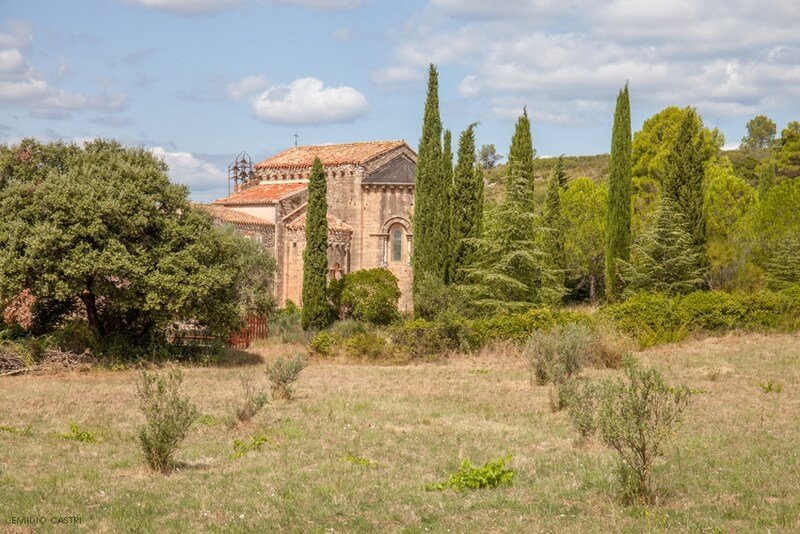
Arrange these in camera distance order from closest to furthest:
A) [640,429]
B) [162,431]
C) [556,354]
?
[640,429]
[162,431]
[556,354]

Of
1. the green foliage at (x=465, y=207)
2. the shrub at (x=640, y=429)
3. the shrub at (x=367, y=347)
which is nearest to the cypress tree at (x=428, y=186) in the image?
the green foliage at (x=465, y=207)

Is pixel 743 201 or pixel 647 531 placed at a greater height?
pixel 743 201

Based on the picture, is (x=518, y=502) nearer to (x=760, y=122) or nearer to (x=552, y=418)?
(x=552, y=418)

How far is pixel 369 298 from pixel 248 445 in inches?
792

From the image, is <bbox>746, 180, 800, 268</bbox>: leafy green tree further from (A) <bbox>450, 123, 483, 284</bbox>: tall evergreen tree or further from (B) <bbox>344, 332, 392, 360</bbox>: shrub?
(B) <bbox>344, 332, 392, 360</bbox>: shrub

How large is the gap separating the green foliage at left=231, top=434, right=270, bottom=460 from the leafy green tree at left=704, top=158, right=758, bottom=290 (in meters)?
25.0

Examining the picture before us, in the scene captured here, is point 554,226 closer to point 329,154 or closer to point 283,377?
point 329,154

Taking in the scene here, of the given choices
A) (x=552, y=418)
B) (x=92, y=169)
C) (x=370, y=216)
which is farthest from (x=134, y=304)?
(x=370, y=216)

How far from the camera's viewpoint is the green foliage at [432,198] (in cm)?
3020

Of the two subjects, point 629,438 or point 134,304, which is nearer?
point 629,438

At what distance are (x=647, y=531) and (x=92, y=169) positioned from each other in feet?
59.7

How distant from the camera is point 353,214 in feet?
125

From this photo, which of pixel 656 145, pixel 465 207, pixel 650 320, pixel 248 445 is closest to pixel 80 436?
pixel 248 445

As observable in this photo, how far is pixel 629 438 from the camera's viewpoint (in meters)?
7.85
